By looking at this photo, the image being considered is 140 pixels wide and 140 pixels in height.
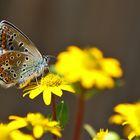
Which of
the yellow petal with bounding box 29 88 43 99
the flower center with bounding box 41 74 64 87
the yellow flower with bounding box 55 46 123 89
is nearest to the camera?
the yellow flower with bounding box 55 46 123 89

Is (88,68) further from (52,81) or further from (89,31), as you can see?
(89,31)

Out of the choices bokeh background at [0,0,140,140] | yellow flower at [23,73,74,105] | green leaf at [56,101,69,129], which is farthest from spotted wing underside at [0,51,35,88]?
bokeh background at [0,0,140,140]

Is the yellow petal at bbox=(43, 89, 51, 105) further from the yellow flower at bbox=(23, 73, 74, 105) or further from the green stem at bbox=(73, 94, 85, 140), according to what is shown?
the green stem at bbox=(73, 94, 85, 140)

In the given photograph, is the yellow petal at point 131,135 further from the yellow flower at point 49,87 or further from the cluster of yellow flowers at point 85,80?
the yellow flower at point 49,87

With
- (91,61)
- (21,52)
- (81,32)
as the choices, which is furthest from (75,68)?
(81,32)

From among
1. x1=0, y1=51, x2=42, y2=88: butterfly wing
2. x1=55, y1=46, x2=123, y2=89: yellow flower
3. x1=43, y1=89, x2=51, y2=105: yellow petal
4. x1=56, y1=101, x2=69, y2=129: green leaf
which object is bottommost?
x1=55, y1=46, x2=123, y2=89: yellow flower

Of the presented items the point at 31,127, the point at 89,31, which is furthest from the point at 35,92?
the point at 89,31
